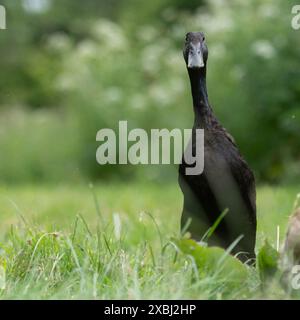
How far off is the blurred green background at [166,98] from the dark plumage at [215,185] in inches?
Result: 164

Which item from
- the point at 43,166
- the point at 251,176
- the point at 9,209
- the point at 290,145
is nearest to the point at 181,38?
the point at 43,166

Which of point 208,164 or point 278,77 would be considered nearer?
point 208,164

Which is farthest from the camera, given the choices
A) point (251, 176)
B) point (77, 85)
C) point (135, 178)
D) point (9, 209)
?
point (77, 85)

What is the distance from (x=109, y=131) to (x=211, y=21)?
5.58ft

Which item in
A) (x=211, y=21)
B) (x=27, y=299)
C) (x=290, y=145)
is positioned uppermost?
(x=211, y=21)

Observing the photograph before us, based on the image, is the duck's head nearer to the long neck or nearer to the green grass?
the long neck

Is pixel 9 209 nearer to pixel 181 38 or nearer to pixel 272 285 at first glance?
pixel 272 285

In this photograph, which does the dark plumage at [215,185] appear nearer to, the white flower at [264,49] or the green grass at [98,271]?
the green grass at [98,271]

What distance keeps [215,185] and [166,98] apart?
6.15m

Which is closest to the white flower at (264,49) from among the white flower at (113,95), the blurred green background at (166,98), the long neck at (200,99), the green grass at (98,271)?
the blurred green background at (166,98)

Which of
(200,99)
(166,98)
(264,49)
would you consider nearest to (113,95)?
(166,98)

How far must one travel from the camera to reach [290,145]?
7812mm

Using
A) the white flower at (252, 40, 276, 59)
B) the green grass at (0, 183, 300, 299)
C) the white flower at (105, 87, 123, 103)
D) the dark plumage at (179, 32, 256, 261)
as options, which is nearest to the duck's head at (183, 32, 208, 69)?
the dark plumage at (179, 32, 256, 261)

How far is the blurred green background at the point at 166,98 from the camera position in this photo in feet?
25.7
